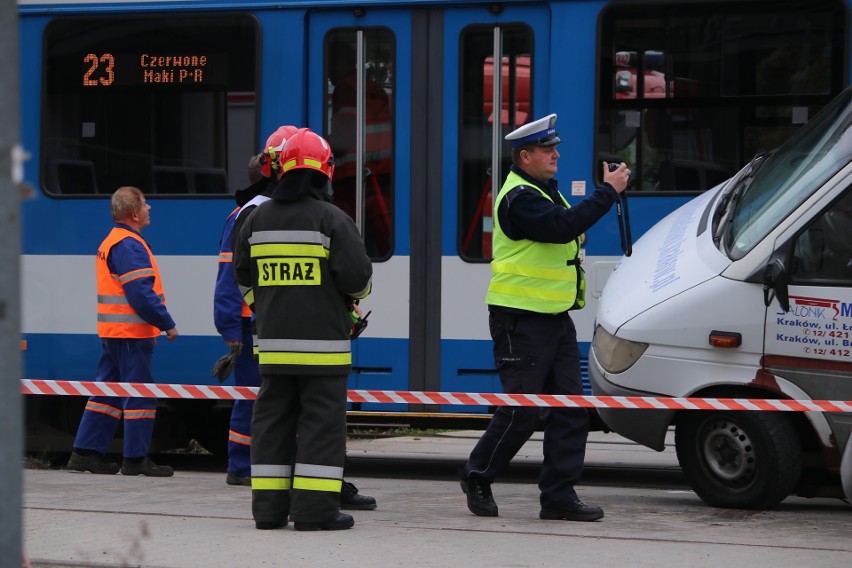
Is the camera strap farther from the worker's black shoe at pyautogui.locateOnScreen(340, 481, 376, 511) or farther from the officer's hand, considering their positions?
the worker's black shoe at pyautogui.locateOnScreen(340, 481, 376, 511)

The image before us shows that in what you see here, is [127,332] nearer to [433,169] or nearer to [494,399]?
[433,169]

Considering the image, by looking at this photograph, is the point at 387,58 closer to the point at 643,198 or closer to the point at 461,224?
the point at 461,224

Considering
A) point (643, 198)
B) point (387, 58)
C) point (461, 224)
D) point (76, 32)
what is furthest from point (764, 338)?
point (76, 32)

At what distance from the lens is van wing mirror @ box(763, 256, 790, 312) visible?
6707 millimetres

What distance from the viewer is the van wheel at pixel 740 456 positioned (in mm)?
6863

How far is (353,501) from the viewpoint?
709 cm

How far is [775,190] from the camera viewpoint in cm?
705

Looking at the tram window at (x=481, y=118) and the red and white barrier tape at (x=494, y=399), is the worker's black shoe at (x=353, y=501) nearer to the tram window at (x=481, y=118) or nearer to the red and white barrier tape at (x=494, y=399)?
the red and white barrier tape at (x=494, y=399)

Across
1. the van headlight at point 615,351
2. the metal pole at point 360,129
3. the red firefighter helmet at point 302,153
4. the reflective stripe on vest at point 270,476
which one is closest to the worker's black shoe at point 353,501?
the reflective stripe on vest at point 270,476

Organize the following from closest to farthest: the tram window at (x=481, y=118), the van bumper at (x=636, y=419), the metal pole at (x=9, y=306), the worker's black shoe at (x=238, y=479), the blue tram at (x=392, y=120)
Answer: the metal pole at (x=9, y=306), the van bumper at (x=636, y=419), the worker's black shoe at (x=238, y=479), the blue tram at (x=392, y=120), the tram window at (x=481, y=118)

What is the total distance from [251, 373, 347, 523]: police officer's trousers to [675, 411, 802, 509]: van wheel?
1.86 m

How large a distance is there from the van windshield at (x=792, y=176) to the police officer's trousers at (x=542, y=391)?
99 cm

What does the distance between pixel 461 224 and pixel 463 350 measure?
2.54 ft

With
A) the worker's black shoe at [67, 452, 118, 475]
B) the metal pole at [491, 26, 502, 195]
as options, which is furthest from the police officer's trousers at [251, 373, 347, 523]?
the metal pole at [491, 26, 502, 195]
